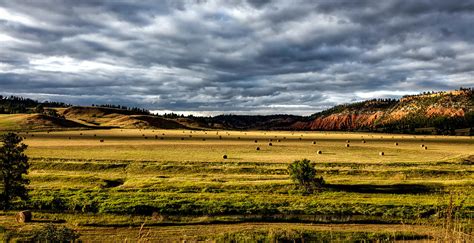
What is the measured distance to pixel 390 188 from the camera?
38.9m

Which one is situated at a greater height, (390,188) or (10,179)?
(10,179)

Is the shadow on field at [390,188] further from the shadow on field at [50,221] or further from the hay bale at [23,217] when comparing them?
the hay bale at [23,217]

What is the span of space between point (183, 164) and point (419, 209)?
2990cm

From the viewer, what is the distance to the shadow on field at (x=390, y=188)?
125 ft

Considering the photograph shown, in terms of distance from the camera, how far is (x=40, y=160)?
53375 millimetres

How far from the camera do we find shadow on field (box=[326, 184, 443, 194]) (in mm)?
37978

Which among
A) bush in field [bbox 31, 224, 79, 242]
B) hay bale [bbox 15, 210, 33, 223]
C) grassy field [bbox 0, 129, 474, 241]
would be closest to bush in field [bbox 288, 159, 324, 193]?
grassy field [bbox 0, 129, 474, 241]

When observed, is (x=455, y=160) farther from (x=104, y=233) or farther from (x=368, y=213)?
(x=104, y=233)

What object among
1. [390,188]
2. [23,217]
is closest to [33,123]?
[23,217]

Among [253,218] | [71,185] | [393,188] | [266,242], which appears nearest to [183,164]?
[71,185]

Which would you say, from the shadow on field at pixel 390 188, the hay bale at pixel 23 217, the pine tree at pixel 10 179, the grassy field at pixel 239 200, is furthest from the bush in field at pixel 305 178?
the pine tree at pixel 10 179

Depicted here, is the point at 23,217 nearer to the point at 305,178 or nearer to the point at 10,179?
the point at 10,179

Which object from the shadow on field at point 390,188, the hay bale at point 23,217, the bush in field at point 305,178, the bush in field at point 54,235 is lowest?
the hay bale at point 23,217

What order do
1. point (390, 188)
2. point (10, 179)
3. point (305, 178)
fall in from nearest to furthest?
point (10, 179), point (305, 178), point (390, 188)
